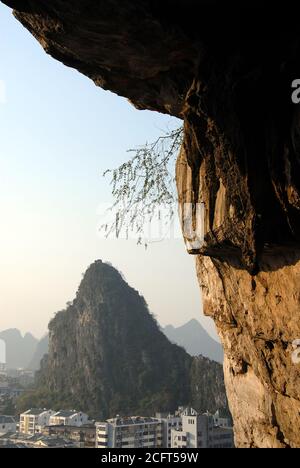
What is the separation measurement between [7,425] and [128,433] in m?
19.3

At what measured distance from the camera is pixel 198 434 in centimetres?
4803

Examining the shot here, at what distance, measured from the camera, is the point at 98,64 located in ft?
14.1

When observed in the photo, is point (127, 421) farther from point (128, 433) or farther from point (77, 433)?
point (77, 433)

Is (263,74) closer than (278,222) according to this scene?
Yes

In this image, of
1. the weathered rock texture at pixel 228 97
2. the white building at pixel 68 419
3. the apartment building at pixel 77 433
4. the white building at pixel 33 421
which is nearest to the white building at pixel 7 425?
the white building at pixel 33 421

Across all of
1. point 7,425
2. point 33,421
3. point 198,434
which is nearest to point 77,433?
point 33,421

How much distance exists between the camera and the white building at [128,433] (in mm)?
47781

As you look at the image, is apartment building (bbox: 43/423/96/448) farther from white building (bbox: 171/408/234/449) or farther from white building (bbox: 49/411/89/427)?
white building (bbox: 171/408/234/449)

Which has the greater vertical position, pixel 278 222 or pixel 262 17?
pixel 262 17

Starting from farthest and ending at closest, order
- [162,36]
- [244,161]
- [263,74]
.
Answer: [244,161] → [263,74] → [162,36]

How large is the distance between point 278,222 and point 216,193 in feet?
2.85

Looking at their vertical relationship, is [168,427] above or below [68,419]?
below
